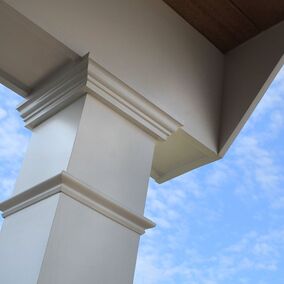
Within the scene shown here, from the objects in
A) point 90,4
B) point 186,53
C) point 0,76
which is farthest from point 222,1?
point 0,76

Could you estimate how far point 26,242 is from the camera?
1035 millimetres

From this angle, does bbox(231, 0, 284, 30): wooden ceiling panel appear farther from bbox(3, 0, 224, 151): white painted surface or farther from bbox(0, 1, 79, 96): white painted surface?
bbox(0, 1, 79, 96): white painted surface

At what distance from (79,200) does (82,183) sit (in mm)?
38

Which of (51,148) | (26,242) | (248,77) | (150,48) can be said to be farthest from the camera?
(248,77)

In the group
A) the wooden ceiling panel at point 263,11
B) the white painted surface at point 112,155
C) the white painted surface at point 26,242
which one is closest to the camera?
the white painted surface at point 26,242

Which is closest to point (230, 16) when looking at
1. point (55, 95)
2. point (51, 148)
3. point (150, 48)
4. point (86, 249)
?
point (150, 48)

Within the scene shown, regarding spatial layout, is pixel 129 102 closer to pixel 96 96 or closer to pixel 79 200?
pixel 96 96

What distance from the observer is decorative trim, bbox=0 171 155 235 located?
1062 mm

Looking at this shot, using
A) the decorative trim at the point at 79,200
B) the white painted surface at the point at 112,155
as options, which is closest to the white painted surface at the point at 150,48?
the white painted surface at the point at 112,155

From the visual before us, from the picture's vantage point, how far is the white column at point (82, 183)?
1.01 meters

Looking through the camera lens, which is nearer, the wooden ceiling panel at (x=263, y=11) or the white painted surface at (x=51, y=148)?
the white painted surface at (x=51, y=148)

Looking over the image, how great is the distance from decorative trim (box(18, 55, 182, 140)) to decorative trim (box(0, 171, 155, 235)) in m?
0.27

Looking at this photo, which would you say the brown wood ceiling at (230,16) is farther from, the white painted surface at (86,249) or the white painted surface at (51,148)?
the white painted surface at (86,249)

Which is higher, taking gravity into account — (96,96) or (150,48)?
(150,48)
